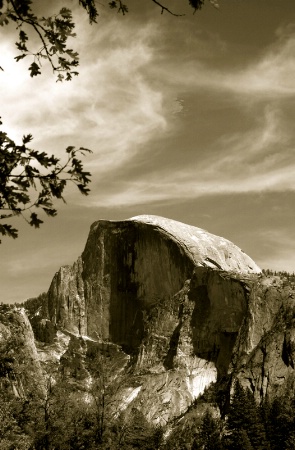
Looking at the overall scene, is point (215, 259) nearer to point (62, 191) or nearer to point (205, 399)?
point (205, 399)

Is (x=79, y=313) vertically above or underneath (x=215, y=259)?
underneath

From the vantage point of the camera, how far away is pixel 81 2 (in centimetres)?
700

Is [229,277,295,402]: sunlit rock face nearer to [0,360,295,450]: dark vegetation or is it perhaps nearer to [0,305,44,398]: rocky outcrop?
[0,360,295,450]: dark vegetation

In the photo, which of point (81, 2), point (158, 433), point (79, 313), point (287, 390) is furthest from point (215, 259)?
point (81, 2)

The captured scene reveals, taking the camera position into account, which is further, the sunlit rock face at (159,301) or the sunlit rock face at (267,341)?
the sunlit rock face at (159,301)

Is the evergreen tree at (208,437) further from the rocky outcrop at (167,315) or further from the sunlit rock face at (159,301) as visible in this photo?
the sunlit rock face at (159,301)

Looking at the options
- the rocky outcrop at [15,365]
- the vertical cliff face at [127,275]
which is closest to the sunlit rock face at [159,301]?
the vertical cliff face at [127,275]

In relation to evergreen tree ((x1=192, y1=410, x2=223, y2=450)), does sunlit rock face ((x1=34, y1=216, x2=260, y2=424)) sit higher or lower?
higher

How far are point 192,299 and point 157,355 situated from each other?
11.6 m

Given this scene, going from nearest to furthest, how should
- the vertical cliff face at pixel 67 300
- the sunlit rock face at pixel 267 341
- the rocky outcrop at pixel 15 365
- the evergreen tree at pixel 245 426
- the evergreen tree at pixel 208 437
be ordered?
the rocky outcrop at pixel 15 365 → the evergreen tree at pixel 245 426 → the evergreen tree at pixel 208 437 → the sunlit rock face at pixel 267 341 → the vertical cliff face at pixel 67 300

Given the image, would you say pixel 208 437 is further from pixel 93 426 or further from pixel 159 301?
pixel 159 301

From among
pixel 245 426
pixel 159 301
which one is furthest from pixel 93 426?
pixel 159 301

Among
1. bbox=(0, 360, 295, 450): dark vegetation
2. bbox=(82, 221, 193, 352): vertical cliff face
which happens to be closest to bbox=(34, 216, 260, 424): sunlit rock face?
bbox=(82, 221, 193, 352): vertical cliff face

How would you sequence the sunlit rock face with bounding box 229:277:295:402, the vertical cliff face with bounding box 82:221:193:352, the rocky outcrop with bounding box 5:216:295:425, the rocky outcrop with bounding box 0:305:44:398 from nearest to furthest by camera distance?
the rocky outcrop with bounding box 0:305:44:398, the sunlit rock face with bounding box 229:277:295:402, the rocky outcrop with bounding box 5:216:295:425, the vertical cliff face with bounding box 82:221:193:352
